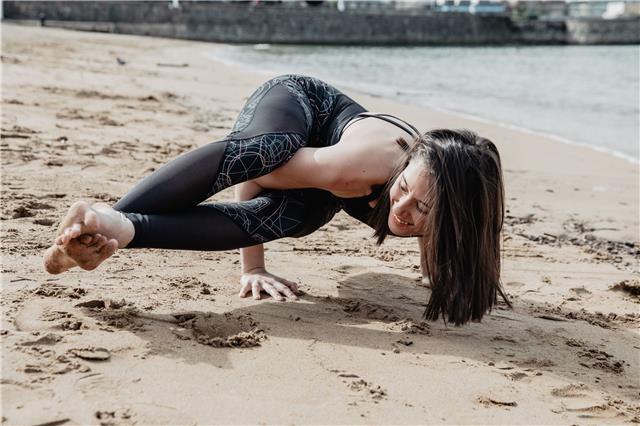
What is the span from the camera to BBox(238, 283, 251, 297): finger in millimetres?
2824

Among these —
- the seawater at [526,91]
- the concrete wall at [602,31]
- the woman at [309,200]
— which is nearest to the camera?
the woman at [309,200]

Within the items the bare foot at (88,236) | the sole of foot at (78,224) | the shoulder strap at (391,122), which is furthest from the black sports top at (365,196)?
the sole of foot at (78,224)

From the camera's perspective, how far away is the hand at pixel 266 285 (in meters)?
2.83

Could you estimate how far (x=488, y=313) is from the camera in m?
2.89

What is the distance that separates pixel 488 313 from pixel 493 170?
645 mm

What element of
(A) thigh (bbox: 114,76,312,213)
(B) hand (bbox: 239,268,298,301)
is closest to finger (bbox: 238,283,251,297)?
(B) hand (bbox: 239,268,298,301)

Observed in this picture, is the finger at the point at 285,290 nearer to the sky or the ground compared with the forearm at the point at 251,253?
nearer to the ground

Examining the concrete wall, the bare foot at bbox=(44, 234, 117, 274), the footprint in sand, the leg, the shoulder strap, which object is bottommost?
the footprint in sand

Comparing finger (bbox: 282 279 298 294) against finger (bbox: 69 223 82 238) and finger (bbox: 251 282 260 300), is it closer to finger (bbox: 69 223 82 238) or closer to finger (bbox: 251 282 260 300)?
finger (bbox: 251 282 260 300)

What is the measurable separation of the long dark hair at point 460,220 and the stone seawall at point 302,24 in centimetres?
2958

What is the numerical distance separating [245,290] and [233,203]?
0.33 m

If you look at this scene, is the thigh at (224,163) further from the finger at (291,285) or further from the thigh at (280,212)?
the finger at (291,285)

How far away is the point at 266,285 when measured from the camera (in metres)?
2.85

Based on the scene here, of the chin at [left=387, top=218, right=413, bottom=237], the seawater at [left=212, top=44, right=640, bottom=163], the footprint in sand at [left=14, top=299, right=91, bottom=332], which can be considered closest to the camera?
the footprint in sand at [left=14, top=299, right=91, bottom=332]
